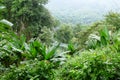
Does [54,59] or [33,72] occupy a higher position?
[54,59]

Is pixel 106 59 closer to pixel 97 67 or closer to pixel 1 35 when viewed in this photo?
pixel 97 67

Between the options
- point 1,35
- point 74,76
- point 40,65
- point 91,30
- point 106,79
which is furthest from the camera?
point 91,30

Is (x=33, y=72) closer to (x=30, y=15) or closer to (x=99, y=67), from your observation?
(x=99, y=67)

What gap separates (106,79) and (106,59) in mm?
359

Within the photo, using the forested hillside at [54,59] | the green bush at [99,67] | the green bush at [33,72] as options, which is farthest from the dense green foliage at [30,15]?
the green bush at [99,67]

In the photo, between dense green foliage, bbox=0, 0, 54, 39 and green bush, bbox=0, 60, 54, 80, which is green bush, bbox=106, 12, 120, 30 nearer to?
dense green foliage, bbox=0, 0, 54, 39

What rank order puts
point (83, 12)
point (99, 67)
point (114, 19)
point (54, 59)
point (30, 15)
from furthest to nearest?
point (83, 12) → point (30, 15) → point (114, 19) → point (54, 59) → point (99, 67)

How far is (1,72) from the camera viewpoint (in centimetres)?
730

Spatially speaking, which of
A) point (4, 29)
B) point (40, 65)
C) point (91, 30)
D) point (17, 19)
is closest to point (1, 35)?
point (4, 29)

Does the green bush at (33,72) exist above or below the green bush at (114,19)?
below

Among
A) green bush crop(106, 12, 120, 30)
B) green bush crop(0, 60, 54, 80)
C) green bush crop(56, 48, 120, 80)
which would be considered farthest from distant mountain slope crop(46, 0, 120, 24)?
green bush crop(56, 48, 120, 80)

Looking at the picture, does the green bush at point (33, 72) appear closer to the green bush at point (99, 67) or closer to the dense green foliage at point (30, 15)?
the green bush at point (99, 67)

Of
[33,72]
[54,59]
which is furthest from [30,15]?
[33,72]

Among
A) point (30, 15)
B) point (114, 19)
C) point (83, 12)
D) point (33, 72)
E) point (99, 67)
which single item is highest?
point (83, 12)
